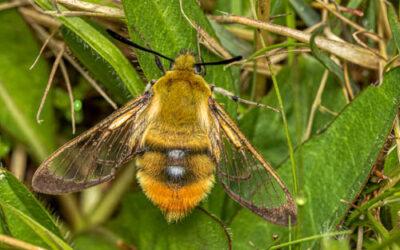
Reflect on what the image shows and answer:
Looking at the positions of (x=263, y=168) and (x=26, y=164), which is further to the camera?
(x=26, y=164)

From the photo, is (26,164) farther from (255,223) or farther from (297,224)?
(297,224)

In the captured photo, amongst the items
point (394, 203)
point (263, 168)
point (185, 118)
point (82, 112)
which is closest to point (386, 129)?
point (394, 203)

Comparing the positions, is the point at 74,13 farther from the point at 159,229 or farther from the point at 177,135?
the point at 159,229

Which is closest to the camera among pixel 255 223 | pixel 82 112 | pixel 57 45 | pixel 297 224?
pixel 297 224

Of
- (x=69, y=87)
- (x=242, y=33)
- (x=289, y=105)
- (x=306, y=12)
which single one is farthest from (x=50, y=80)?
(x=306, y=12)

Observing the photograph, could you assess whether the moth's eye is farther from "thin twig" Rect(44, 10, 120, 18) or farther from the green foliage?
the green foliage

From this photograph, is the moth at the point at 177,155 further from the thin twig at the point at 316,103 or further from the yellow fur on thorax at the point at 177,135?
the thin twig at the point at 316,103

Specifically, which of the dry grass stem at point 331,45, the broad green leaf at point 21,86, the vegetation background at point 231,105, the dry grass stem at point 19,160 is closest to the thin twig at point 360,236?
the vegetation background at point 231,105
